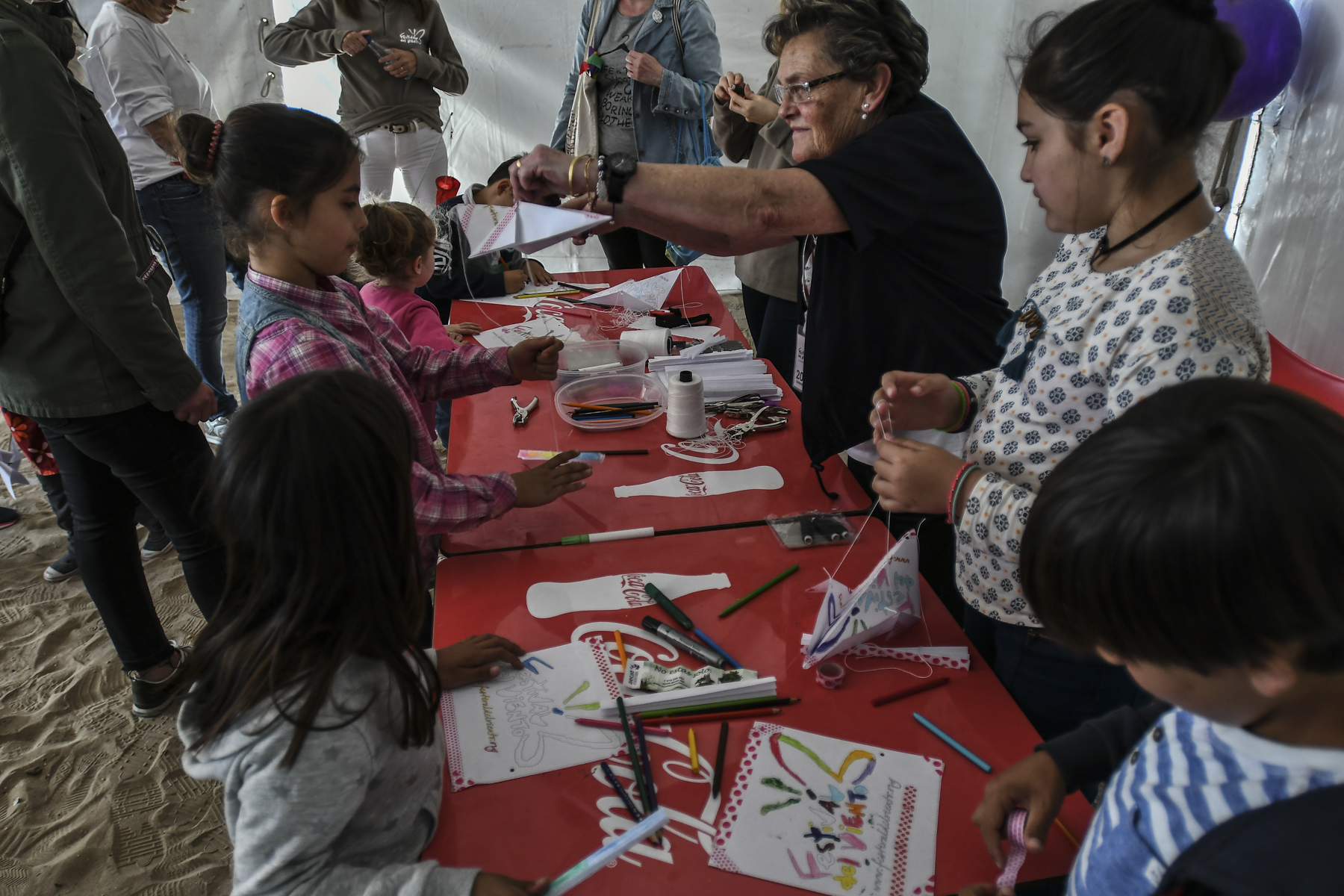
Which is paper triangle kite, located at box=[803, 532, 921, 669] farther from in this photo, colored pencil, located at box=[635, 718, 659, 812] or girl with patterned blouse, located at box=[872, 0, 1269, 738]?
colored pencil, located at box=[635, 718, 659, 812]

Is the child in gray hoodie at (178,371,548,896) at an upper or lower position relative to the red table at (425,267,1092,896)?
upper

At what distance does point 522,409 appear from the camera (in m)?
1.84

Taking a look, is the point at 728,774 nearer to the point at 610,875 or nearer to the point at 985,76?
the point at 610,875

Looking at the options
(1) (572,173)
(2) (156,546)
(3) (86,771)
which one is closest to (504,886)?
(1) (572,173)

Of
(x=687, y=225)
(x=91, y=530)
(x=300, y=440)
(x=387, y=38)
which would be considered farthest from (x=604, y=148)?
(x=300, y=440)

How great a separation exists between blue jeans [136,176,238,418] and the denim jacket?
1.47 m

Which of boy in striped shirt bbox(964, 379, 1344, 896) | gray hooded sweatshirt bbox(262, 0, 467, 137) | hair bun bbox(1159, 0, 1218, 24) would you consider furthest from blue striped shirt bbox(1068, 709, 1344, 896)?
gray hooded sweatshirt bbox(262, 0, 467, 137)

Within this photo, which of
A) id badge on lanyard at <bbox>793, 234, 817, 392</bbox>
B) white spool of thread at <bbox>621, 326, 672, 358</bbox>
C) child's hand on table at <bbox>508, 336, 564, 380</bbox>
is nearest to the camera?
id badge on lanyard at <bbox>793, 234, 817, 392</bbox>

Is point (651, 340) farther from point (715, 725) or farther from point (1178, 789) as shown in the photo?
point (1178, 789)

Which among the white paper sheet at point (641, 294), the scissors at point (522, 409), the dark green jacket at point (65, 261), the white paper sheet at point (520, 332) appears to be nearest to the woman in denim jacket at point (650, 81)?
the white paper sheet at point (641, 294)

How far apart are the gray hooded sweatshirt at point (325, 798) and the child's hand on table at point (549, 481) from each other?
23.1 inches

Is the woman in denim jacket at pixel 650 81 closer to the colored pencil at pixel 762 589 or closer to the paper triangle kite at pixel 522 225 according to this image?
the paper triangle kite at pixel 522 225

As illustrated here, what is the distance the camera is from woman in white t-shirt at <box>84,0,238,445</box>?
8.75ft

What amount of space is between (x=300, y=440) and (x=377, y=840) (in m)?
0.42
